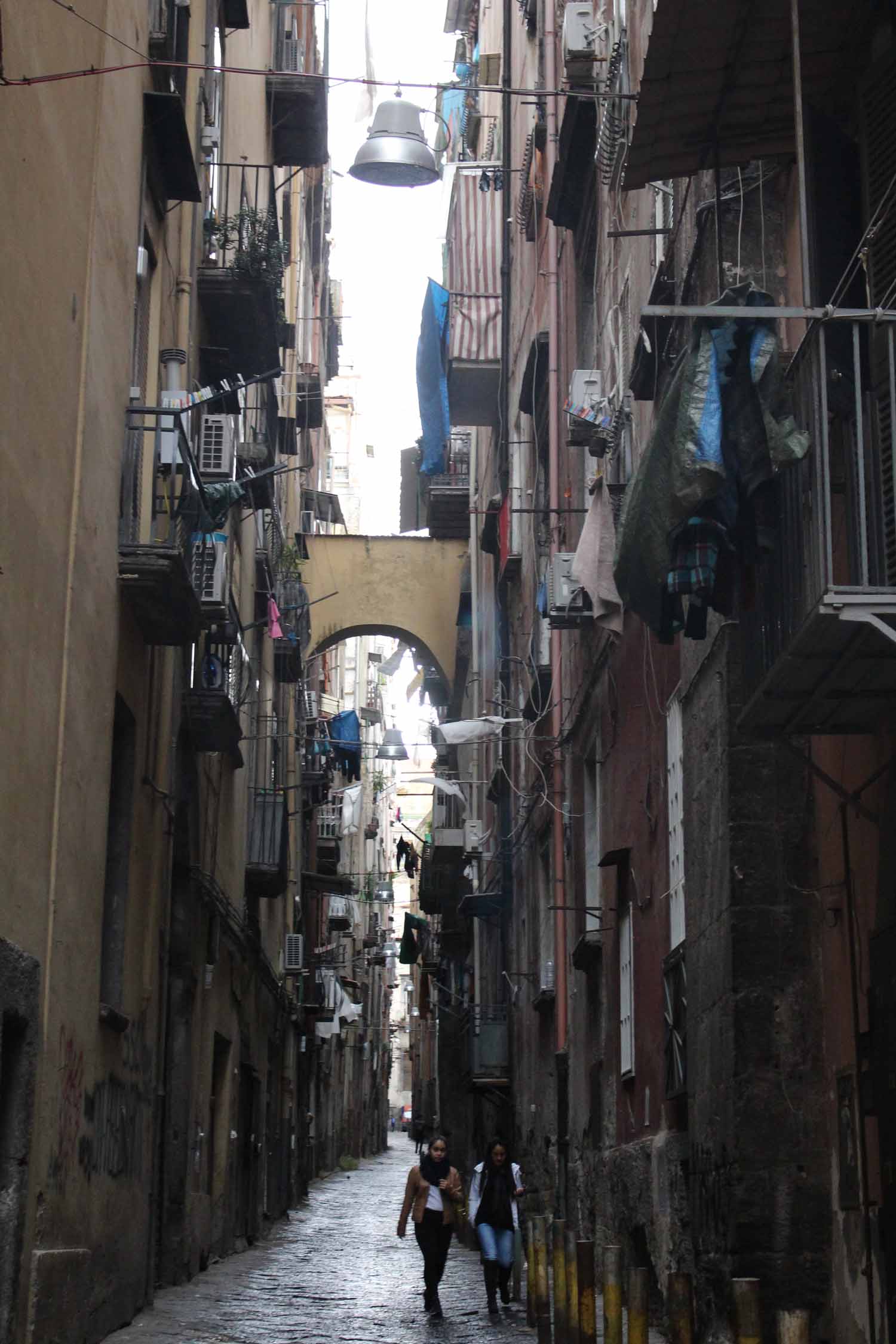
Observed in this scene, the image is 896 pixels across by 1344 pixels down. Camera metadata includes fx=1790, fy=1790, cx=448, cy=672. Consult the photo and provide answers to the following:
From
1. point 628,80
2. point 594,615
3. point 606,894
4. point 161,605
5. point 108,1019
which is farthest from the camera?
point 606,894

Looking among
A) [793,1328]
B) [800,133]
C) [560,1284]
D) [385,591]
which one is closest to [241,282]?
[800,133]

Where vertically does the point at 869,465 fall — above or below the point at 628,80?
below

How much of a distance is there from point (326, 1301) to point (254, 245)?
345 inches

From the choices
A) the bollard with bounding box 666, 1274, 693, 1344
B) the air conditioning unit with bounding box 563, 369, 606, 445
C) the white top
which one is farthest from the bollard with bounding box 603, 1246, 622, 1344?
the air conditioning unit with bounding box 563, 369, 606, 445

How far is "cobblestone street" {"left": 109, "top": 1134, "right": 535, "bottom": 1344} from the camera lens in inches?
436

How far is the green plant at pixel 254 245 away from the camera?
51.0 feet

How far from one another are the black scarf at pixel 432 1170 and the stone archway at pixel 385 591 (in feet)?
60.6

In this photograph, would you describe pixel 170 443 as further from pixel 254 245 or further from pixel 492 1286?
pixel 492 1286

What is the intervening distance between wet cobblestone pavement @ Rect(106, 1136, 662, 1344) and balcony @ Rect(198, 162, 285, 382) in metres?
8.31

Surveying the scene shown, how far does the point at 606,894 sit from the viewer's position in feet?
48.3

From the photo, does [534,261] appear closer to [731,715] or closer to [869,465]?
[731,715]

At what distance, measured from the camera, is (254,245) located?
15.6 meters

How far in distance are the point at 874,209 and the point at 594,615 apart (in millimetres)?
5963

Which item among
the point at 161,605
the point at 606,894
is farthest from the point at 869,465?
the point at 606,894
